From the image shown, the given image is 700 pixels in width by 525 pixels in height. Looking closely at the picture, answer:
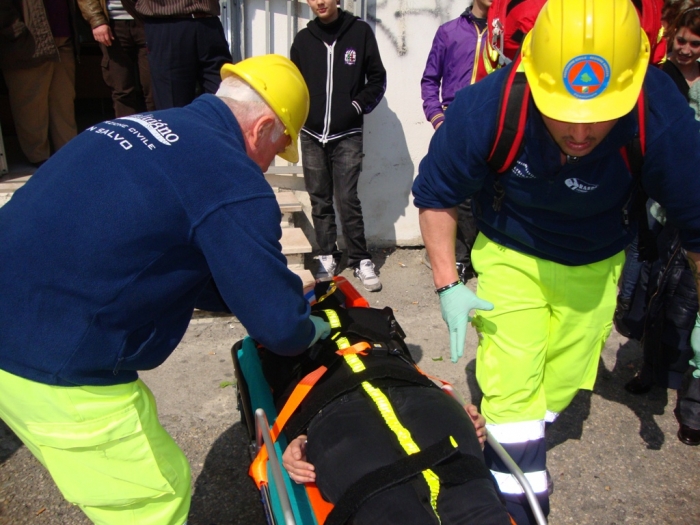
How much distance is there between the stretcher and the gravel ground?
20.6 inches

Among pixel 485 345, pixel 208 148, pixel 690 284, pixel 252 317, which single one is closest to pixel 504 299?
pixel 485 345

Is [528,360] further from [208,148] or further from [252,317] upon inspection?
[208,148]

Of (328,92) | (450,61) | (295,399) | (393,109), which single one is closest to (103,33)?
(328,92)

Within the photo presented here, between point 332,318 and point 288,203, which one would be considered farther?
point 288,203

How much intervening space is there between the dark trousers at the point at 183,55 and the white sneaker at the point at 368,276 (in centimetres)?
170

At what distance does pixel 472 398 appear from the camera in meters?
3.34

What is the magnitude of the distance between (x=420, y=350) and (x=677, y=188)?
2.06 meters

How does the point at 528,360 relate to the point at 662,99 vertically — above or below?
below

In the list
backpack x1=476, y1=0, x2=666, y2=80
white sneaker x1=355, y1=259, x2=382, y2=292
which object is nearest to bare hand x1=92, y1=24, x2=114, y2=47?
white sneaker x1=355, y1=259, x2=382, y2=292

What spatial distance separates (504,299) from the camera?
225 cm

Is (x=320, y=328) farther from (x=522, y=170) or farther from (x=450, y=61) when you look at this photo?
(x=450, y=61)

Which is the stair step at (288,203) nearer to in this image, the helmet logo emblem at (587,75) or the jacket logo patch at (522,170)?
the jacket logo patch at (522,170)

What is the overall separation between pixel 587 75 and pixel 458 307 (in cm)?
93

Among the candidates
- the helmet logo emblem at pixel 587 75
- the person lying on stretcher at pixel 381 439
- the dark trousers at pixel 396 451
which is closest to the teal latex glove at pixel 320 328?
the person lying on stretcher at pixel 381 439
